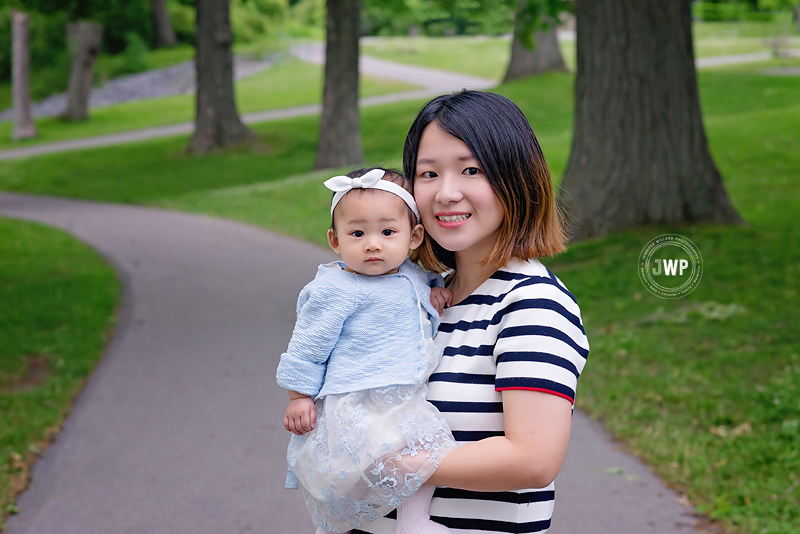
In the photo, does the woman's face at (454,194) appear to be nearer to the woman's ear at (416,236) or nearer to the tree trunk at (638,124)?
the woman's ear at (416,236)

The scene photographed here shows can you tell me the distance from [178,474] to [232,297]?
429 cm

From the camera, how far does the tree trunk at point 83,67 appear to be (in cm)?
3130

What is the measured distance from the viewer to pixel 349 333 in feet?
6.11

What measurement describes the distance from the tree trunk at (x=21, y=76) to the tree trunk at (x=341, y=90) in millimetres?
15195

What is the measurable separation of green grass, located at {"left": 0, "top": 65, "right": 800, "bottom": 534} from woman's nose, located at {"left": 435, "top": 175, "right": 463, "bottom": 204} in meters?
0.28

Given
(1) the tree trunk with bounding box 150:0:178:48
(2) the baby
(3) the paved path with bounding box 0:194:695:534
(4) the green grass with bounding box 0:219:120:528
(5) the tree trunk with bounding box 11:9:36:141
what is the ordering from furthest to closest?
(1) the tree trunk with bounding box 150:0:178:48, (5) the tree trunk with bounding box 11:9:36:141, (4) the green grass with bounding box 0:219:120:528, (3) the paved path with bounding box 0:194:695:534, (2) the baby

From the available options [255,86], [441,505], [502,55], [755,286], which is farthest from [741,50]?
[441,505]

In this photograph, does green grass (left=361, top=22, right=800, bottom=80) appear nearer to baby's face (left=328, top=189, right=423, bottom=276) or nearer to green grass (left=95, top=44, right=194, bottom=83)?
green grass (left=95, top=44, right=194, bottom=83)

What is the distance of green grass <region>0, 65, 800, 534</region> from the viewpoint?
461cm

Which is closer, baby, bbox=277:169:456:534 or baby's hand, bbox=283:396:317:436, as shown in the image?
baby, bbox=277:169:456:534

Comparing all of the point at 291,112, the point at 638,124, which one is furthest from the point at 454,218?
the point at 291,112

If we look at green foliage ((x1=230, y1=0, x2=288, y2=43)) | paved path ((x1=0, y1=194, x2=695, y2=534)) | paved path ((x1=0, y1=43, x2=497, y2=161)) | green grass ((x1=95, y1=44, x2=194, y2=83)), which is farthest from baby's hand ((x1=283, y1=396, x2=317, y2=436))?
green foliage ((x1=230, y1=0, x2=288, y2=43))

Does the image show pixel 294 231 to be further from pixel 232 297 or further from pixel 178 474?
pixel 178 474

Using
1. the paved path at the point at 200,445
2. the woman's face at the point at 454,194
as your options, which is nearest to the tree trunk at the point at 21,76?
the paved path at the point at 200,445
